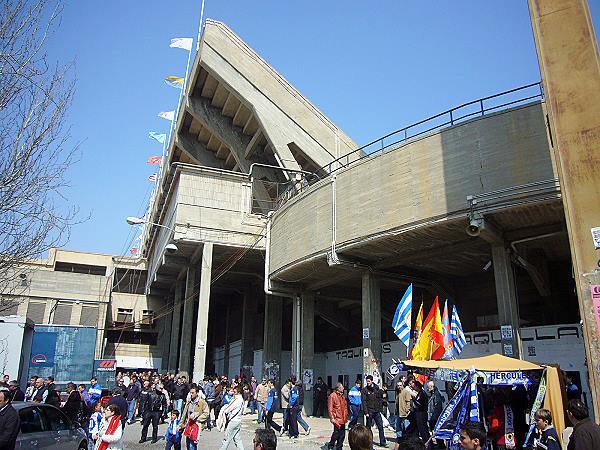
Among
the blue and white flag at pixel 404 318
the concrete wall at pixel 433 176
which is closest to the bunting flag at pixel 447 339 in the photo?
the blue and white flag at pixel 404 318

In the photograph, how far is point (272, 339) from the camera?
30.1m

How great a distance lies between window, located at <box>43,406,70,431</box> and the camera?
9.41 m

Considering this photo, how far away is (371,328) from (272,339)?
10.5 metres

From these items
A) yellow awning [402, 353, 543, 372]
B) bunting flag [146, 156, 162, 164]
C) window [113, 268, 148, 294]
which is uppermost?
bunting flag [146, 156, 162, 164]

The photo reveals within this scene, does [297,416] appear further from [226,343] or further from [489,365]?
[226,343]

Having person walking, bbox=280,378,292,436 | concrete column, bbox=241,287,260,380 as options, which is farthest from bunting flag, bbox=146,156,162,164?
person walking, bbox=280,378,292,436

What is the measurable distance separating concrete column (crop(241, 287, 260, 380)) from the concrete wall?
15.2 metres

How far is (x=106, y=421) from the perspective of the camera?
8578 millimetres

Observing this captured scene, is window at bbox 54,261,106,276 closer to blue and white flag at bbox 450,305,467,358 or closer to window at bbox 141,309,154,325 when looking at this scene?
window at bbox 141,309,154,325

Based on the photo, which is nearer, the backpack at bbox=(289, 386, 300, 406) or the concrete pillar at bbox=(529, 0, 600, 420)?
the concrete pillar at bbox=(529, 0, 600, 420)

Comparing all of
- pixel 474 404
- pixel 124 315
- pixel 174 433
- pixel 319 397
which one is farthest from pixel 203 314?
pixel 474 404

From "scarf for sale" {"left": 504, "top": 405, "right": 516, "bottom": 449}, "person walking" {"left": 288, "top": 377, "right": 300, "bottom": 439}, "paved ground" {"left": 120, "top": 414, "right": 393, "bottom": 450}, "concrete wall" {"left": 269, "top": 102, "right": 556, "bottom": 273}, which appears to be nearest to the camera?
"scarf for sale" {"left": 504, "top": 405, "right": 516, "bottom": 449}

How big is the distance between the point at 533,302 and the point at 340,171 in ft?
37.4

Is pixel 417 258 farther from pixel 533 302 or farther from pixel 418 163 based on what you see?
pixel 533 302
